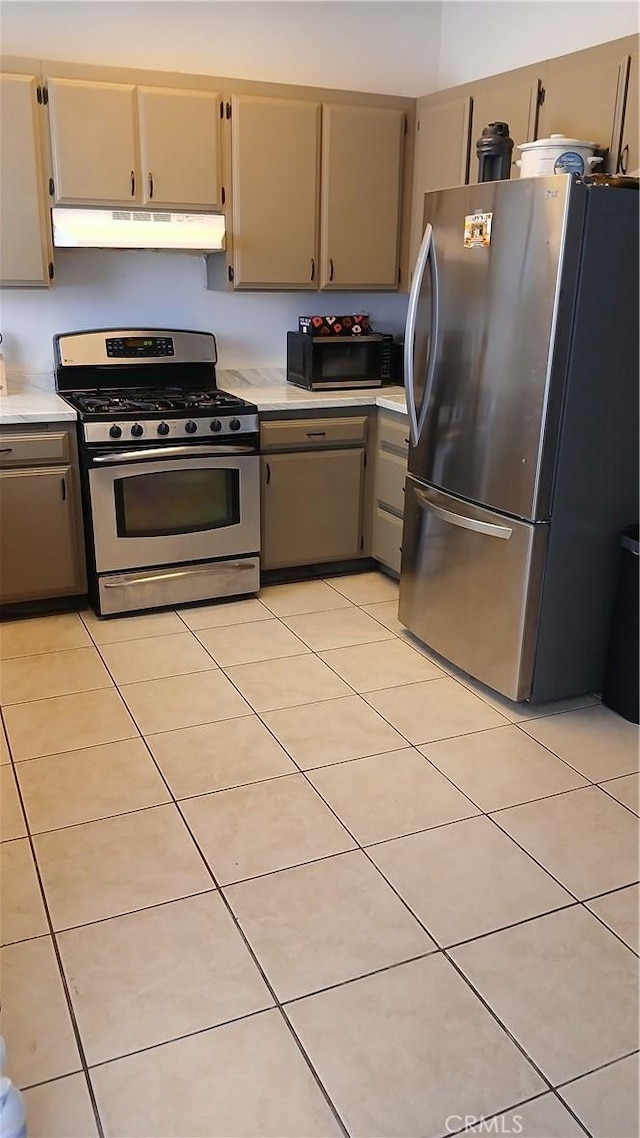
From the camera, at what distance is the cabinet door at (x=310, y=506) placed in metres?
3.96

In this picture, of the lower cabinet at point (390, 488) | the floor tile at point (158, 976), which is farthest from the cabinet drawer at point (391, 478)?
the floor tile at point (158, 976)

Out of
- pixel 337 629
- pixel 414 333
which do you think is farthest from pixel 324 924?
pixel 414 333

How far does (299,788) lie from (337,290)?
2.51 meters

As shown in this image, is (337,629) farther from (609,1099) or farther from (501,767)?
(609,1099)

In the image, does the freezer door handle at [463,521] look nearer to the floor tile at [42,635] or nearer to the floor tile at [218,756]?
the floor tile at [218,756]

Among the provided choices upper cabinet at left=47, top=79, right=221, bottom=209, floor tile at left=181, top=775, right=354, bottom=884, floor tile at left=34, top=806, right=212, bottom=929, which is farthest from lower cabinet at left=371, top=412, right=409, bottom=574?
floor tile at left=34, top=806, right=212, bottom=929

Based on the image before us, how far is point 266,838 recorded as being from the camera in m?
2.32

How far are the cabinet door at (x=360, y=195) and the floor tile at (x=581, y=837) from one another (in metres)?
2.62

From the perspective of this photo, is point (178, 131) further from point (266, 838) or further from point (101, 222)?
point (266, 838)

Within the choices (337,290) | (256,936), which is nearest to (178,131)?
(337,290)

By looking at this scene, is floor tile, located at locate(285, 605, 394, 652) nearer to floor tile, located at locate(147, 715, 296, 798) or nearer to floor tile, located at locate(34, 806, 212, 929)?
floor tile, located at locate(147, 715, 296, 798)

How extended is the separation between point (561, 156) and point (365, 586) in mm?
2001

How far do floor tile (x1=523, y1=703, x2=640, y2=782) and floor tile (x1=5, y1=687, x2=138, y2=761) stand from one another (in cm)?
135

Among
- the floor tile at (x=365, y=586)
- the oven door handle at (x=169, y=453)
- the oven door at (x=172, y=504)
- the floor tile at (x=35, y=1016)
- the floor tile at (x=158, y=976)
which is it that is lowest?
the floor tile at (x=35, y=1016)
